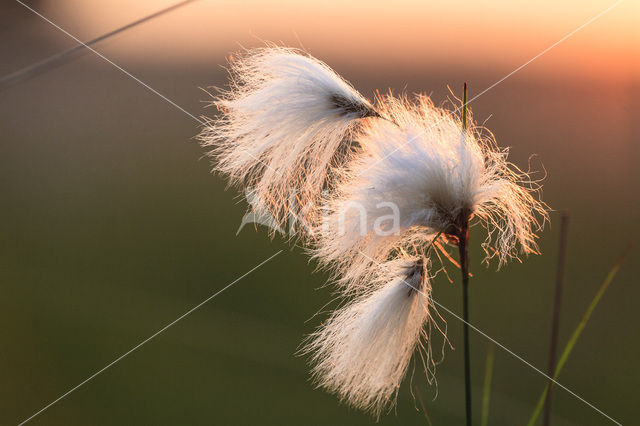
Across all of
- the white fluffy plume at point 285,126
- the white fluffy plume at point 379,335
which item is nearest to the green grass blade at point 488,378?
the white fluffy plume at point 379,335

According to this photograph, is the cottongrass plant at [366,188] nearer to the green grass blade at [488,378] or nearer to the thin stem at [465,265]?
the thin stem at [465,265]

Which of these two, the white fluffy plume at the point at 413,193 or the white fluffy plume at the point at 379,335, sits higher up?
the white fluffy plume at the point at 413,193

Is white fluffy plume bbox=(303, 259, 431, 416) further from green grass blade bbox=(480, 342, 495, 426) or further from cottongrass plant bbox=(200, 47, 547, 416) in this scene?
green grass blade bbox=(480, 342, 495, 426)

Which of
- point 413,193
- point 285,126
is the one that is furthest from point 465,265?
point 285,126

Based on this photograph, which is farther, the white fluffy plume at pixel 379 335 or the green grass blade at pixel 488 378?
the green grass blade at pixel 488 378

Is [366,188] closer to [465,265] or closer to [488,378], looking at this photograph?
[465,265]

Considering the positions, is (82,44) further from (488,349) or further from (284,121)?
(488,349)

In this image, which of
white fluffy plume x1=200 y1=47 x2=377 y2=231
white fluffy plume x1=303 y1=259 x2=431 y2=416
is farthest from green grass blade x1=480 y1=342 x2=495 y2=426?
white fluffy plume x1=200 y1=47 x2=377 y2=231
